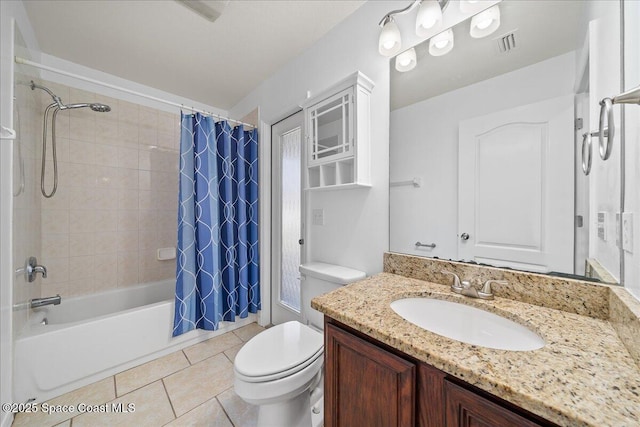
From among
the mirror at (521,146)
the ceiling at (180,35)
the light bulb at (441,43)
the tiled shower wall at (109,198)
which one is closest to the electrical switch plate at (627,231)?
the mirror at (521,146)

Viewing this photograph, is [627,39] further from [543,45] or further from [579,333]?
[579,333]

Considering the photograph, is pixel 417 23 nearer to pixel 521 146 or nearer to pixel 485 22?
pixel 485 22

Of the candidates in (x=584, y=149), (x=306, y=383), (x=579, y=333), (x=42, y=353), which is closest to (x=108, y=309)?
(x=42, y=353)

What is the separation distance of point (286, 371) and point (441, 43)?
5.53ft

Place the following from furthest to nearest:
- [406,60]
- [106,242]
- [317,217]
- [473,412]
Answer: [106,242], [317,217], [406,60], [473,412]

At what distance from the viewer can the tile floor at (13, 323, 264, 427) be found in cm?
124

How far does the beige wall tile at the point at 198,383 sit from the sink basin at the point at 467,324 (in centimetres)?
133

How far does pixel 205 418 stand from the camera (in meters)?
1.26

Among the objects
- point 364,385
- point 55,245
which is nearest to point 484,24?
point 364,385

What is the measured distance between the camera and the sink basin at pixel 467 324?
2.34 ft

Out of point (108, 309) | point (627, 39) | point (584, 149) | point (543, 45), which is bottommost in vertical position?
point (108, 309)

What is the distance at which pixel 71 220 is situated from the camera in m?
2.05

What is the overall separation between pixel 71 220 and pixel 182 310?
4.34 ft

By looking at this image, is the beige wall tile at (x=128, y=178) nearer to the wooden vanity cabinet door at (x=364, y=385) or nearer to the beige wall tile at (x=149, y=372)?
the beige wall tile at (x=149, y=372)
